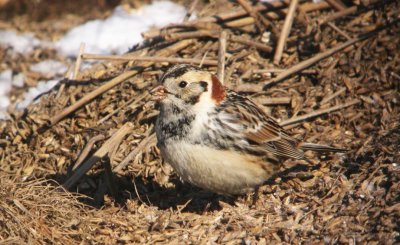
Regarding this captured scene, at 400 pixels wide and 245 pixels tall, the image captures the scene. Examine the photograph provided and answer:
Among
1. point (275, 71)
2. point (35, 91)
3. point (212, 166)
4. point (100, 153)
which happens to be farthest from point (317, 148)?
point (35, 91)

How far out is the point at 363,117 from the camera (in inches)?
243

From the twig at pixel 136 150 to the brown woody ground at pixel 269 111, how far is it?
15 mm

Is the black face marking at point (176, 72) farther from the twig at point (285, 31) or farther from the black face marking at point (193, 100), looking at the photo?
the twig at point (285, 31)

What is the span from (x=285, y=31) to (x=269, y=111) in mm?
961

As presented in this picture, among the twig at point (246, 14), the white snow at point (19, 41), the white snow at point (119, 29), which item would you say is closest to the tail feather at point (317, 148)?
the twig at point (246, 14)

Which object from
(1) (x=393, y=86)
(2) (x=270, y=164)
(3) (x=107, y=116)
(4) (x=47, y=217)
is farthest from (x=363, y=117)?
(4) (x=47, y=217)

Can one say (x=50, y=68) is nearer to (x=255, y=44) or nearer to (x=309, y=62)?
(x=255, y=44)

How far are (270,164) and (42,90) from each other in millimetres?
2955

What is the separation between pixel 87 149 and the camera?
19.8 feet

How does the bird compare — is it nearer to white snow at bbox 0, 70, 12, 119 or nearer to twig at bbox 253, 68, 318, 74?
twig at bbox 253, 68, 318, 74

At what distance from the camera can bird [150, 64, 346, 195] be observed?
4.93 meters

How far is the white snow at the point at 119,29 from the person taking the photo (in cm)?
770

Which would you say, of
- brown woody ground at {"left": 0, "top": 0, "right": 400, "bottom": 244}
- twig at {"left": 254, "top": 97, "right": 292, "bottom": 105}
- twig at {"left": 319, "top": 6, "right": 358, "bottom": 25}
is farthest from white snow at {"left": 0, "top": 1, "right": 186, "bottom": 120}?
twig at {"left": 254, "top": 97, "right": 292, "bottom": 105}

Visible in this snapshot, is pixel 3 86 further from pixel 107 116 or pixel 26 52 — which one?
pixel 107 116
